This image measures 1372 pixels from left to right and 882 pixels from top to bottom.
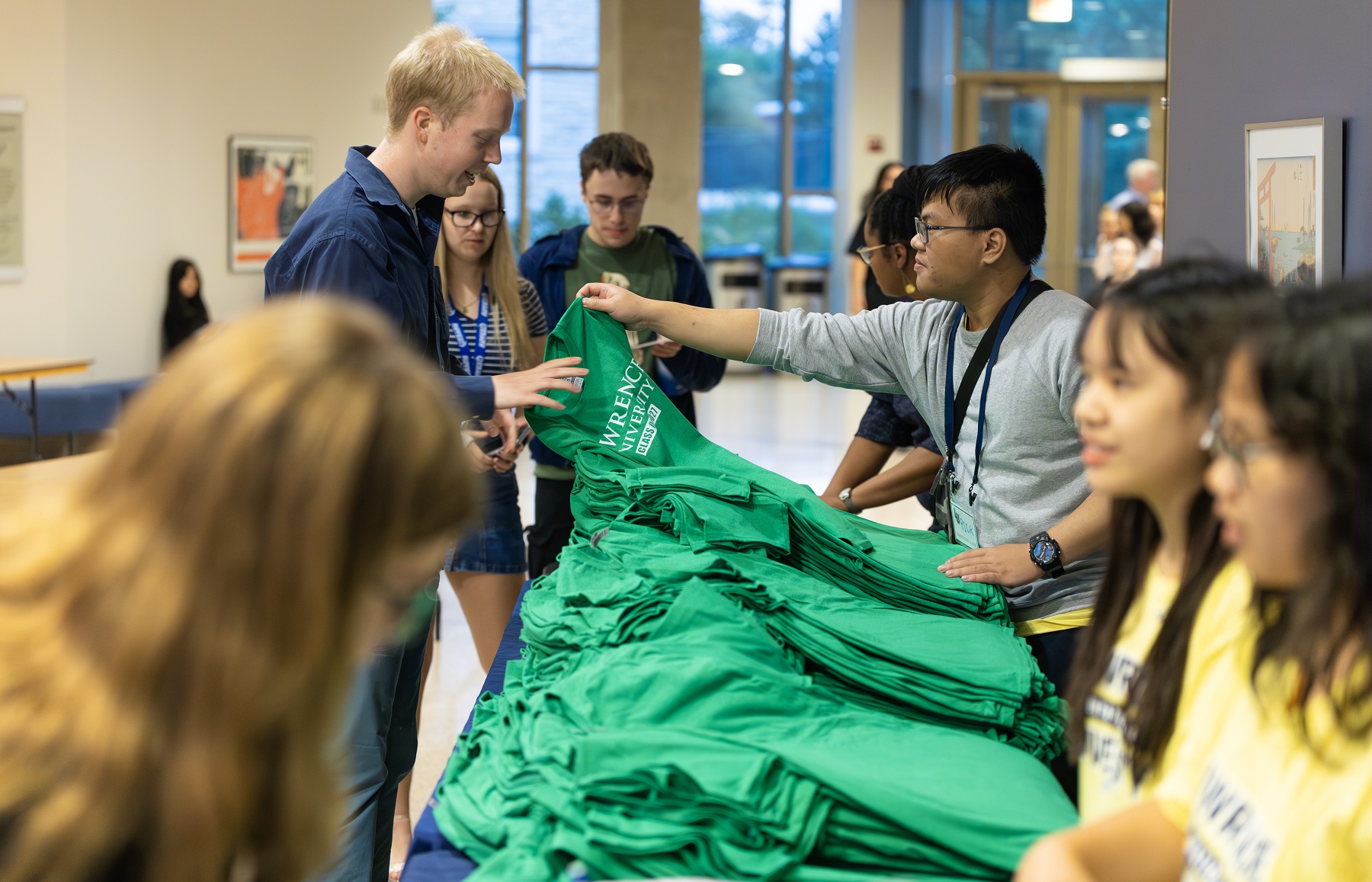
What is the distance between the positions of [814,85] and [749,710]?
15.3 m

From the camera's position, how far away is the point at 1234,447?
3.38 feet

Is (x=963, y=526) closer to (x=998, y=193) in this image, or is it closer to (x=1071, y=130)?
(x=998, y=193)

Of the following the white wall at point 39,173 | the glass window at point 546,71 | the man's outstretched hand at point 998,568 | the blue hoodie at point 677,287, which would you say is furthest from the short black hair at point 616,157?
the glass window at point 546,71

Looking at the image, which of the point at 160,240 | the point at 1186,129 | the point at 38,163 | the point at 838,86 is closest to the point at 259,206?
the point at 160,240

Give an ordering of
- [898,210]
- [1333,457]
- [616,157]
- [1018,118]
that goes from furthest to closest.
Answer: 1. [1018,118]
2. [616,157]
3. [898,210]
4. [1333,457]

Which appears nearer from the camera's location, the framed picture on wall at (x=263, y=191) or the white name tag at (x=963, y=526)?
the white name tag at (x=963, y=526)

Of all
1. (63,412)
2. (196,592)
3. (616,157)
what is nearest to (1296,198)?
(616,157)

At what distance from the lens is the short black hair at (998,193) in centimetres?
230

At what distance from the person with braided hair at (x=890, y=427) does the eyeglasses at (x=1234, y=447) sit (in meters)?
1.91

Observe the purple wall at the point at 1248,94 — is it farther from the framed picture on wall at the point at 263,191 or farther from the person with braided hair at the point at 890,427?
the framed picture on wall at the point at 263,191

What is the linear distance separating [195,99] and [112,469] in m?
8.73

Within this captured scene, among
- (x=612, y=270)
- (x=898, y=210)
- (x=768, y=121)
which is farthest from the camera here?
(x=768, y=121)

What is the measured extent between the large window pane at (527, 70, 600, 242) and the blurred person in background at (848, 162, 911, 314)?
380 centimetres

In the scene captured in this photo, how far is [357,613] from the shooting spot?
34.7 inches
